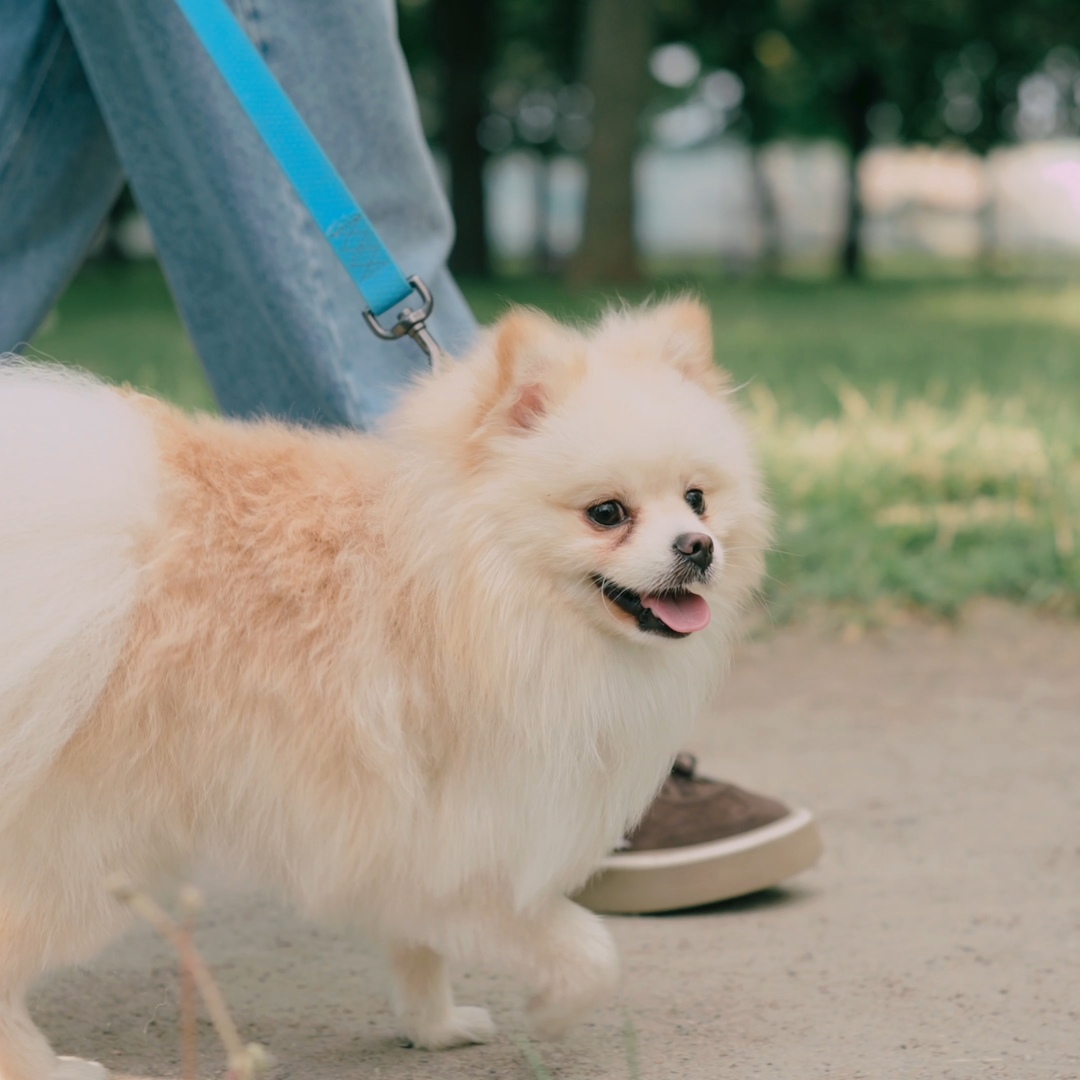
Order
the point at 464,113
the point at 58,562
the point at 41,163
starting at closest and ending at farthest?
the point at 58,562 → the point at 41,163 → the point at 464,113

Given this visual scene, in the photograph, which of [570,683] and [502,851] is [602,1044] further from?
[570,683]

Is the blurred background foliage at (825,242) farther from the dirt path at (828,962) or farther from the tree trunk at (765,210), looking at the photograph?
the dirt path at (828,962)

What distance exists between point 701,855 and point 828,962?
35 centimetres

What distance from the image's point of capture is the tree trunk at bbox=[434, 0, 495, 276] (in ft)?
68.3

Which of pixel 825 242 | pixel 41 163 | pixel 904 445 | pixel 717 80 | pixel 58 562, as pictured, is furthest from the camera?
pixel 825 242

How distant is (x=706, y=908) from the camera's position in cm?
302

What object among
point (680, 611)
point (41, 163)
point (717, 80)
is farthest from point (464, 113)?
point (680, 611)

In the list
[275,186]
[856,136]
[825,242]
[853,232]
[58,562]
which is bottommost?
[825,242]

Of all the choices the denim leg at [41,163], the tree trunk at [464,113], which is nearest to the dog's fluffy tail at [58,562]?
the denim leg at [41,163]

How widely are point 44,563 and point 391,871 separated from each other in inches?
25.0

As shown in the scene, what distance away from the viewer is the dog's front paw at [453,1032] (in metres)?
2.38

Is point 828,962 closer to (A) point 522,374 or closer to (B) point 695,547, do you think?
(B) point 695,547

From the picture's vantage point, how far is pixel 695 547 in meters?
2.08

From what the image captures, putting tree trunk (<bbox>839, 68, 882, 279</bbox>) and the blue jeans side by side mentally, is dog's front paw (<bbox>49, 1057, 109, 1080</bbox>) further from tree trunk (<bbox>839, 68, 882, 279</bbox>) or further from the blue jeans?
tree trunk (<bbox>839, 68, 882, 279</bbox>)
